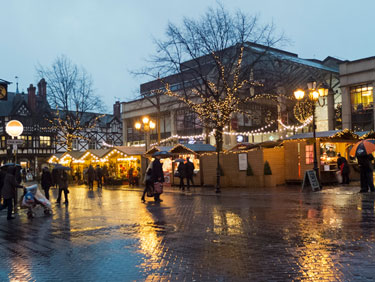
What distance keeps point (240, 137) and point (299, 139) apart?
69.5ft

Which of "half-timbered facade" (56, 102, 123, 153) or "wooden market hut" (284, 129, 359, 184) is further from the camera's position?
"half-timbered facade" (56, 102, 123, 153)

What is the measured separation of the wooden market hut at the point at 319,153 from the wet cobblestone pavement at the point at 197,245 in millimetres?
8598

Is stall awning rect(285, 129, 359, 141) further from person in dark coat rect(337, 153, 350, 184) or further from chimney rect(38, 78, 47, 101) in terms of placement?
chimney rect(38, 78, 47, 101)

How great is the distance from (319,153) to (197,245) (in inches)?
600

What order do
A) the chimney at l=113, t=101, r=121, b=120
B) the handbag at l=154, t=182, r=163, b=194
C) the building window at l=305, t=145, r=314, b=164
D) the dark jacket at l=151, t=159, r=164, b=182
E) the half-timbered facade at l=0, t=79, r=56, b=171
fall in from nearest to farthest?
the handbag at l=154, t=182, r=163, b=194 → the dark jacket at l=151, t=159, r=164, b=182 → the building window at l=305, t=145, r=314, b=164 → the half-timbered facade at l=0, t=79, r=56, b=171 → the chimney at l=113, t=101, r=121, b=120

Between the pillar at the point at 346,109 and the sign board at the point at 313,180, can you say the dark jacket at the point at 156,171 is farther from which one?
the pillar at the point at 346,109

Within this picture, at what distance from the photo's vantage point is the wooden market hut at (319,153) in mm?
21594

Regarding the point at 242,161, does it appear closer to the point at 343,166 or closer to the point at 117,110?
the point at 343,166

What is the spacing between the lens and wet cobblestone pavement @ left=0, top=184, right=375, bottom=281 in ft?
19.2

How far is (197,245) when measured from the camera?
7672mm

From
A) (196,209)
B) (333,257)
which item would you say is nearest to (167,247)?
(333,257)

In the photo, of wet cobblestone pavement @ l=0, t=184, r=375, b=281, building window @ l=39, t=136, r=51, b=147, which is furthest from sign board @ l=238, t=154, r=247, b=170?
building window @ l=39, t=136, r=51, b=147

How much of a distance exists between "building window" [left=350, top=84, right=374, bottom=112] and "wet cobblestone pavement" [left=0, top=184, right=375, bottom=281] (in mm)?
24255

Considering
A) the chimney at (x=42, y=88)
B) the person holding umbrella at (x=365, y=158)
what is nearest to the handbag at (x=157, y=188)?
the person holding umbrella at (x=365, y=158)
